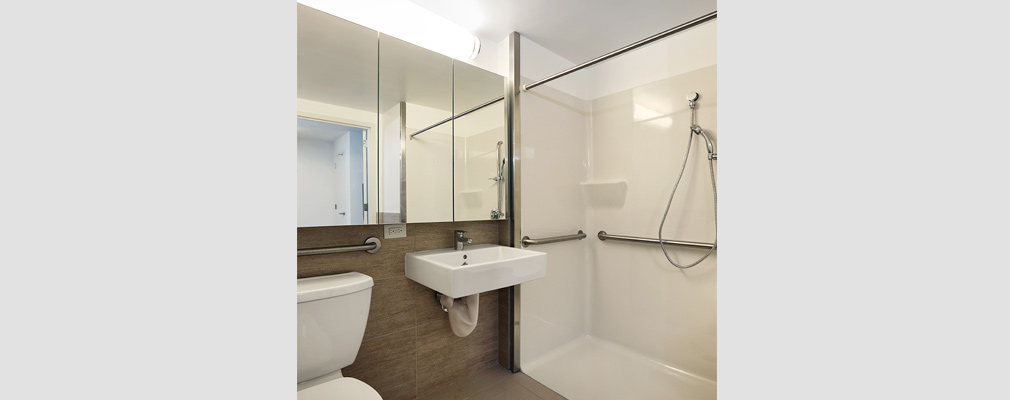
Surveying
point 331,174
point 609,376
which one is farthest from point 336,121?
point 609,376

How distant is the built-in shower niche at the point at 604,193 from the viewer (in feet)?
7.25

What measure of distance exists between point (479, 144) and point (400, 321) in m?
0.95

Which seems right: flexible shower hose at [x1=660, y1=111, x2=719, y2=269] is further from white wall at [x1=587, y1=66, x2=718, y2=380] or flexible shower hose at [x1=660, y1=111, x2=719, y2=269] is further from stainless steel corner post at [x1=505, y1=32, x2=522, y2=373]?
stainless steel corner post at [x1=505, y1=32, x2=522, y2=373]

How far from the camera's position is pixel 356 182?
4.66 ft

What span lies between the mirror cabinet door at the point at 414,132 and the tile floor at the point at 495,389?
84cm

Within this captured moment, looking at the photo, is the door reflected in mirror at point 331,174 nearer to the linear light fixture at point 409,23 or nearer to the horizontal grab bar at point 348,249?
the horizontal grab bar at point 348,249

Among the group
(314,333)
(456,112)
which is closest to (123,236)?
(314,333)

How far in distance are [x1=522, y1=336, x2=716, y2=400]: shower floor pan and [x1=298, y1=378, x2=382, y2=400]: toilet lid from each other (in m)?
1.04

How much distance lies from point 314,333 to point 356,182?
0.57m

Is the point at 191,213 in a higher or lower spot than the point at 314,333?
higher

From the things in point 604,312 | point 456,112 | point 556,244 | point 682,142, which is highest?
point 456,112

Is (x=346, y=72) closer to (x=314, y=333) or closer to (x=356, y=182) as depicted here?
(x=356, y=182)

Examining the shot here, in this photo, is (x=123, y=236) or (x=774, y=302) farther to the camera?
(x=774, y=302)

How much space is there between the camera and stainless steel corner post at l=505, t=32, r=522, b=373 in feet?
6.41
